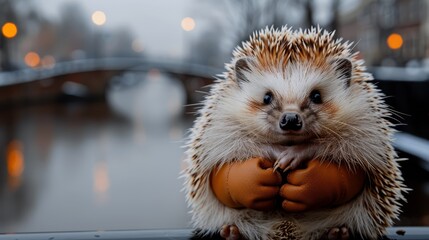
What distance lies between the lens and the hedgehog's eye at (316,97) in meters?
1.43

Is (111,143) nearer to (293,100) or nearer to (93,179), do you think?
(93,179)

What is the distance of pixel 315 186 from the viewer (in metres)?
1.33

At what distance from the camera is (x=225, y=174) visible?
1.42 metres

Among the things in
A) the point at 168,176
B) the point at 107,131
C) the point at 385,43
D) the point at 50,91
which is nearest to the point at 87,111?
the point at 50,91

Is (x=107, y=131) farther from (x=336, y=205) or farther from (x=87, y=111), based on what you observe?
(x=336, y=205)

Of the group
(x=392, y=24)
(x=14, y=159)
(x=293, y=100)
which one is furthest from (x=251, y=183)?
(x=392, y=24)

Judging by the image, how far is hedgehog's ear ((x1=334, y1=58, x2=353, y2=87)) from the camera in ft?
4.88

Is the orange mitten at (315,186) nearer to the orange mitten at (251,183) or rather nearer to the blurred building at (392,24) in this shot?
the orange mitten at (251,183)

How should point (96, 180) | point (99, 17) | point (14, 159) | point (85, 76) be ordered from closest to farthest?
point (96, 180) < point (14, 159) < point (99, 17) < point (85, 76)

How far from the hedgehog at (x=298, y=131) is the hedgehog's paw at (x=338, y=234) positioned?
0.7 inches

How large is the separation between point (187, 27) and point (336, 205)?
6.39m

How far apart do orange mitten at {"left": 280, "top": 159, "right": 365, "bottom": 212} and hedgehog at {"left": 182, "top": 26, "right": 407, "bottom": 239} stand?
0.10 ft

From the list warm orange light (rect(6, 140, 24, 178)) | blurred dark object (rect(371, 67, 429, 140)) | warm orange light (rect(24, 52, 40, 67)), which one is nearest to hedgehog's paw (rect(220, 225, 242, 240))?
blurred dark object (rect(371, 67, 429, 140))

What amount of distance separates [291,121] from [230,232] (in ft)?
1.24
